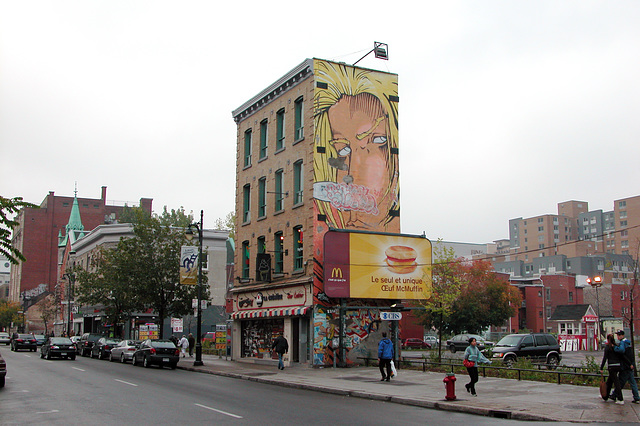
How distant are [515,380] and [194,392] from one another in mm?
11120

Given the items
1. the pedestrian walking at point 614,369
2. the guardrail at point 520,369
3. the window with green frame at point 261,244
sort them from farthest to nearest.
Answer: the window with green frame at point 261,244 → the guardrail at point 520,369 → the pedestrian walking at point 614,369

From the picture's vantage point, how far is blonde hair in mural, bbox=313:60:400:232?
31594 mm

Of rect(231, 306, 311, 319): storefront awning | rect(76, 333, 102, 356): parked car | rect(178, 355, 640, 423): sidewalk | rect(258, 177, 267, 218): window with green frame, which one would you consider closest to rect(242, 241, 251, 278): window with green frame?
rect(231, 306, 311, 319): storefront awning

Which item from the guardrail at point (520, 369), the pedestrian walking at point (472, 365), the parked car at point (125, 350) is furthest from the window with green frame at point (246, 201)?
the pedestrian walking at point (472, 365)

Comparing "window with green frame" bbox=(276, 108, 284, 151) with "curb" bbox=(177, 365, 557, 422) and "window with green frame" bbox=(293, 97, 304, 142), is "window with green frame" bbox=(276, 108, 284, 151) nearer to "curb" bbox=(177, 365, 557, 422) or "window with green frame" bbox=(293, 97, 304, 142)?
"window with green frame" bbox=(293, 97, 304, 142)

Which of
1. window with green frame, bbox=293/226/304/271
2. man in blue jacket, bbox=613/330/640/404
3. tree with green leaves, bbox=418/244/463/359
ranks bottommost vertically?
man in blue jacket, bbox=613/330/640/404

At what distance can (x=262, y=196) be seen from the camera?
37.2m

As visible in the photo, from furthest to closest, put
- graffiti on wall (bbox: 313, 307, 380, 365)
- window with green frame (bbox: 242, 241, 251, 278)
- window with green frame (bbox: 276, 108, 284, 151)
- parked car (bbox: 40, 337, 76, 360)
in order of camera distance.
A: parked car (bbox: 40, 337, 76, 360) < window with green frame (bbox: 242, 241, 251, 278) < window with green frame (bbox: 276, 108, 284, 151) < graffiti on wall (bbox: 313, 307, 380, 365)

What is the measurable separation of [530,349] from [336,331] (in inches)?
396

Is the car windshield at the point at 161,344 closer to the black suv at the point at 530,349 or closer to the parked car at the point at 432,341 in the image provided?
the black suv at the point at 530,349

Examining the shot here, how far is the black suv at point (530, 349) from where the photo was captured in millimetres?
31188

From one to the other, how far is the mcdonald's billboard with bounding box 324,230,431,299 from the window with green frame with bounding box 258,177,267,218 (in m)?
8.07

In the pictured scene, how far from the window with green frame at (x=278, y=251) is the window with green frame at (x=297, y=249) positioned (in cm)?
168

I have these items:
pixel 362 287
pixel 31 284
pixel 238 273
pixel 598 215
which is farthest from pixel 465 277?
pixel 598 215
